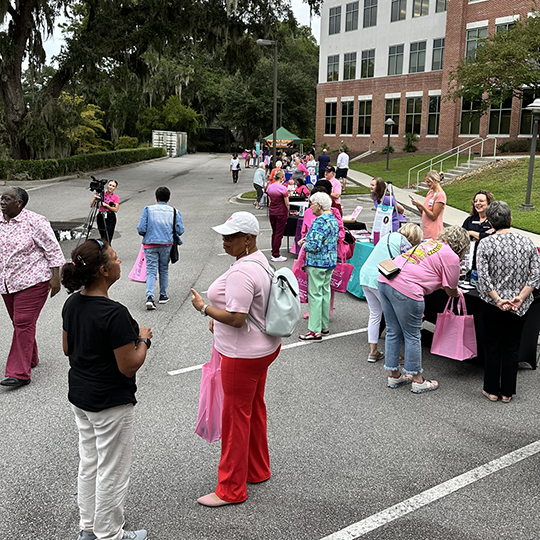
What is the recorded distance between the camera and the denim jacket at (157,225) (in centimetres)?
827

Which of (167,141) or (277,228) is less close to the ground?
(167,141)

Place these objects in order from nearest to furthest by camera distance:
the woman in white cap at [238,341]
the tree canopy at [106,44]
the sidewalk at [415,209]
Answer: the woman in white cap at [238,341], the sidewalk at [415,209], the tree canopy at [106,44]

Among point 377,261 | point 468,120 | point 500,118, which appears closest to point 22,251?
point 377,261

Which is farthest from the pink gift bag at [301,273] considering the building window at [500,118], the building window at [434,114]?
the building window at [434,114]

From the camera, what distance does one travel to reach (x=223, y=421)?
12.8 ft

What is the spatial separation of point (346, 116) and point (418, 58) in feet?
26.9

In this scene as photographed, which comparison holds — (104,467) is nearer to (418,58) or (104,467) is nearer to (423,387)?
(423,387)

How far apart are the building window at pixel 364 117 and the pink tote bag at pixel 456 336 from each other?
4356cm

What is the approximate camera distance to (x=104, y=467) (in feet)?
11.0

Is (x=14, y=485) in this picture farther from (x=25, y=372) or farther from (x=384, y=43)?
(x=384, y=43)

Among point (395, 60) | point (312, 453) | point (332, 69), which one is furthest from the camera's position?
point (332, 69)

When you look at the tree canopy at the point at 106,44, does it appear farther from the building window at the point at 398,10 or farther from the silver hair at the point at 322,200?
the silver hair at the point at 322,200

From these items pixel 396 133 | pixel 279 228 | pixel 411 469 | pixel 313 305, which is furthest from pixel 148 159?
pixel 411 469

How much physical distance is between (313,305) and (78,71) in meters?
23.7
